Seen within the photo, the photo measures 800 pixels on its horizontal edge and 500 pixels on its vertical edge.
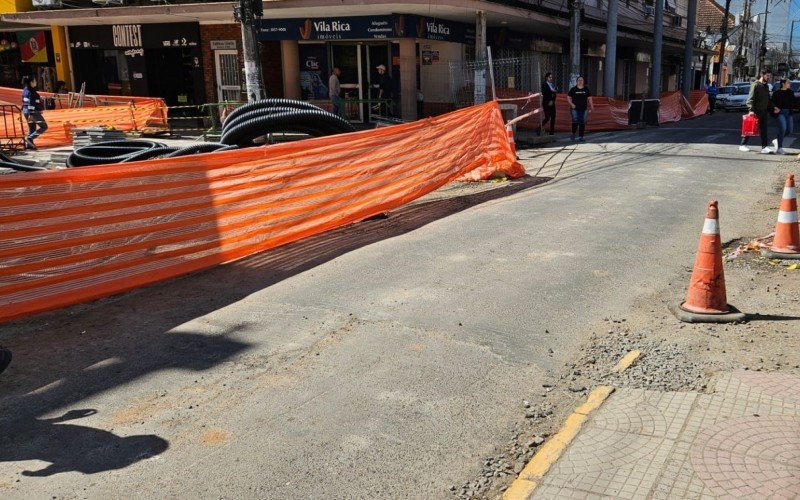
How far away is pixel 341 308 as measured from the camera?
657cm

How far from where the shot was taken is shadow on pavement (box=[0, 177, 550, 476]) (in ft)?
→ 14.2

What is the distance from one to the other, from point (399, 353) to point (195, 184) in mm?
3785

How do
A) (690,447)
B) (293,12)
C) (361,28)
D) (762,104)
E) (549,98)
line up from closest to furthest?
(690,447), (762,104), (549,98), (293,12), (361,28)

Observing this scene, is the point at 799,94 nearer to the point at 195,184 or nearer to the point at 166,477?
the point at 195,184

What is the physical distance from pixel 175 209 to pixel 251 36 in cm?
764

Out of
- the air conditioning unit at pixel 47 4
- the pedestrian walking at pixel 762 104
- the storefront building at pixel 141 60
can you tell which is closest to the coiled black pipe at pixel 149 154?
the pedestrian walking at pixel 762 104

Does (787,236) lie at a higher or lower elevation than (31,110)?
lower

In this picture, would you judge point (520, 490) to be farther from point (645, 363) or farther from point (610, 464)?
point (645, 363)

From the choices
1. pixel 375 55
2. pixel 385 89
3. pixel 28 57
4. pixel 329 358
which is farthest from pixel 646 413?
pixel 28 57

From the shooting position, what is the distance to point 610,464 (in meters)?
3.93

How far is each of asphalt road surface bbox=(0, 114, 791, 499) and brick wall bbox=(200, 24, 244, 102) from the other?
705 inches

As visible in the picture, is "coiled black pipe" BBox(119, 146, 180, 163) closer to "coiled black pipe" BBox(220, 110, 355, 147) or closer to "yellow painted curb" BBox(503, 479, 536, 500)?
"coiled black pipe" BBox(220, 110, 355, 147)

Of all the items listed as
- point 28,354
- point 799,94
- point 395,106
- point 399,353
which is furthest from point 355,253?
point 799,94

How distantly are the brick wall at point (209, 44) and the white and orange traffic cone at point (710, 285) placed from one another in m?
22.1
